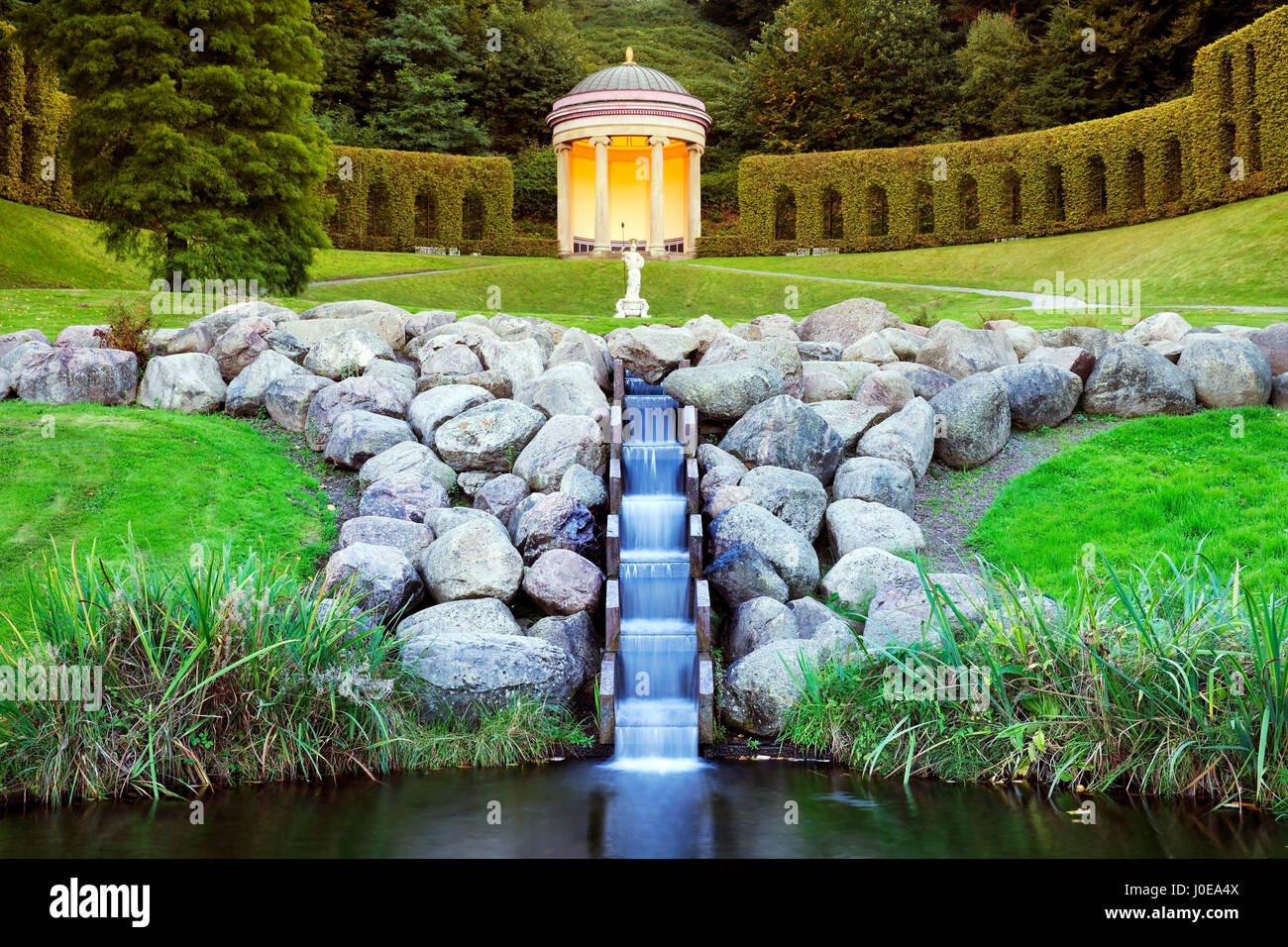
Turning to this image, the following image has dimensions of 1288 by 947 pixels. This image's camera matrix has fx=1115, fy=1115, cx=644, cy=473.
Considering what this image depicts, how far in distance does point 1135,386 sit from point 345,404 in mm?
10315

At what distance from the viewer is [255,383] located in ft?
48.8

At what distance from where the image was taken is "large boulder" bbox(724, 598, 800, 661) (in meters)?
10.2

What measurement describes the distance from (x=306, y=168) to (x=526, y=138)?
107 ft

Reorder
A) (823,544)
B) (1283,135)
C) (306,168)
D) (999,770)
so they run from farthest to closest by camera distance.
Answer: (1283,135) → (306,168) → (823,544) → (999,770)

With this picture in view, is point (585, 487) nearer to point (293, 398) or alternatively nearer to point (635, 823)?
point (293, 398)

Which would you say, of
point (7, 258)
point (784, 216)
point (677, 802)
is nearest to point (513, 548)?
point (677, 802)

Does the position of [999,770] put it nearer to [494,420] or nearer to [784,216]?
[494,420]

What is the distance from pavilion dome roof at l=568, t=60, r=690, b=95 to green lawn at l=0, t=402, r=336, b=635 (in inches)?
1298

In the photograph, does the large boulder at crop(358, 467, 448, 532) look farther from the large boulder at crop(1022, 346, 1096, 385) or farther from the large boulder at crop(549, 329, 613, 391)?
the large boulder at crop(1022, 346, 1096, 385)

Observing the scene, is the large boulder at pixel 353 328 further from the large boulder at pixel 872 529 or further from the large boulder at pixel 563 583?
Result: the large boulder at pixel 872 529

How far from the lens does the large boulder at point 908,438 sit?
13.3 meters

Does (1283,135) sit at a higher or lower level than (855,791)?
higher

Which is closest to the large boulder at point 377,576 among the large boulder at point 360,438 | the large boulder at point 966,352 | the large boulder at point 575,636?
the large boulder at point 575,636

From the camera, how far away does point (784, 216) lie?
50125 mm
